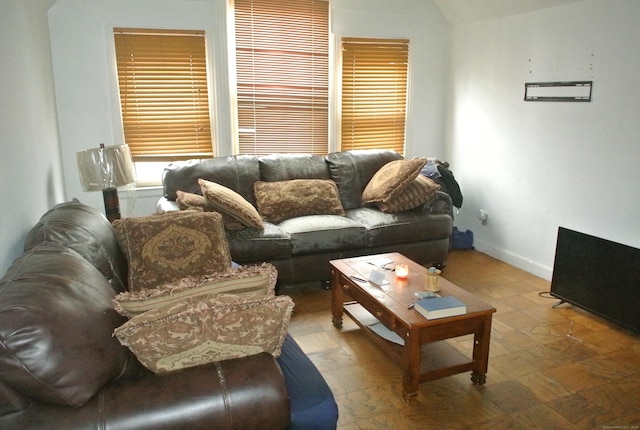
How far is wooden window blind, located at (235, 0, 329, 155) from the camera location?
13.3 feet

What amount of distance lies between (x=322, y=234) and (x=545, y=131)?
1.97 meters

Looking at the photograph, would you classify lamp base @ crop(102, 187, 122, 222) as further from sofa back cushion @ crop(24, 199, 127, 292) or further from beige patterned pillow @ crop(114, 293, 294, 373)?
beige patterned pillow @ crop(114, 293, 294, 373)

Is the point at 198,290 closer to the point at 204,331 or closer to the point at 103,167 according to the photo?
the point at 204,331

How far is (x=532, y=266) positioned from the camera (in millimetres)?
3873

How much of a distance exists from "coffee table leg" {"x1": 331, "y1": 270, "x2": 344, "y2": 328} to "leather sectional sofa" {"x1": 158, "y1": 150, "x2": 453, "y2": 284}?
50 centimetres

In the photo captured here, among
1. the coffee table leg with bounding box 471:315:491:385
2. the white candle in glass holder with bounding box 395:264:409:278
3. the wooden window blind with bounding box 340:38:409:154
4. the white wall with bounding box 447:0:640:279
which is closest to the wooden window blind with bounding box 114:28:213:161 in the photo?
the wooden window blind with bounding box 340:38:409:154

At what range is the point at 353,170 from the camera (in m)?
4.05

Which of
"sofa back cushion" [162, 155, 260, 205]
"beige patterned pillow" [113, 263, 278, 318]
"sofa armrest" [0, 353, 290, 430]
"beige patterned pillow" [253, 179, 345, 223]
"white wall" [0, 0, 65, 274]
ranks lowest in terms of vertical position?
"sofa armrest" [0, 353, 290, 430]

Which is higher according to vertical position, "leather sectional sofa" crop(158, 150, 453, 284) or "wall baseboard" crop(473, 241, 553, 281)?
"leather sectional sofa" crop(158, 150, 453, 284)

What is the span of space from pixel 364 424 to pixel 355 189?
2.29 metres

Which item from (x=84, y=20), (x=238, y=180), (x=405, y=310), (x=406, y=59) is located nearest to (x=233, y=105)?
(x=238, y=180)

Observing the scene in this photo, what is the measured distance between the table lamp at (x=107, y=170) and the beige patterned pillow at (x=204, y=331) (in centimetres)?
204

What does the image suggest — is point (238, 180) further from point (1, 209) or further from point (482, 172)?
point (482, 172)

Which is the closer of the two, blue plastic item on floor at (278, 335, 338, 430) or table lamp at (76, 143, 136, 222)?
blue plastic item on floor at (278, 335, 338, 430)
